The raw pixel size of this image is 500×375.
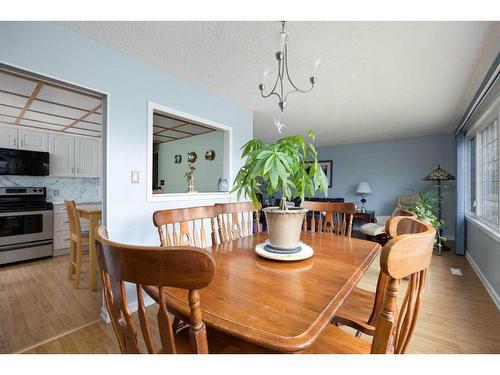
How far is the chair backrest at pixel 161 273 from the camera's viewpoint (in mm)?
439

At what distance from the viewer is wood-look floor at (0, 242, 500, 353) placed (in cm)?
160

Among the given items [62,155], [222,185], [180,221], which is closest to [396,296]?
[180,221]

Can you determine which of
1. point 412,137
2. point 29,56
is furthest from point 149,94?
point 412,137

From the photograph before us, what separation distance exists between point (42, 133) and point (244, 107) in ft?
10.9

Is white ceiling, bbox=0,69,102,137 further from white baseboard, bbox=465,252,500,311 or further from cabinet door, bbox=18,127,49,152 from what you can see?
white baseboard, bbox=465,252,500,311

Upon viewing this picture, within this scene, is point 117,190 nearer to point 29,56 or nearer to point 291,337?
point 29,56

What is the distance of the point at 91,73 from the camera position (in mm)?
1751

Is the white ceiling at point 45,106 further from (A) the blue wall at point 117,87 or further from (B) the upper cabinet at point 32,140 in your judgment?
(A) the blue wall at point 117,87

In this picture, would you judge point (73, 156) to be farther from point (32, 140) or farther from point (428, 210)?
point (428, 210)

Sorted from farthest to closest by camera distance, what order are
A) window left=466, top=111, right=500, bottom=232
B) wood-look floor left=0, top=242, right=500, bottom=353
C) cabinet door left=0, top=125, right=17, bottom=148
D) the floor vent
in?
1. cabinet door left=0, top=125, right=17, bottom=148
2. the floor vent
3. window left=466, top=111, right=500, bottom=232
4. wood-look floor left=0, top=242, right=500, bottom=353

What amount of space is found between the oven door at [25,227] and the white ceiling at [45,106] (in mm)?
1345

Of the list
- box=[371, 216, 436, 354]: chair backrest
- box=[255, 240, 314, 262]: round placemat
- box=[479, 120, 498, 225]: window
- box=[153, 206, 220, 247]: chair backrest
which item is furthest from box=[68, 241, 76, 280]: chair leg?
box=[479, 120, 498, 225]: window

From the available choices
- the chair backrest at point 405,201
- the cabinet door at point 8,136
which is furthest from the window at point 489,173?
the cabinet door at point 8,136

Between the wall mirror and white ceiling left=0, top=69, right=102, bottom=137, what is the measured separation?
2.76 ft
